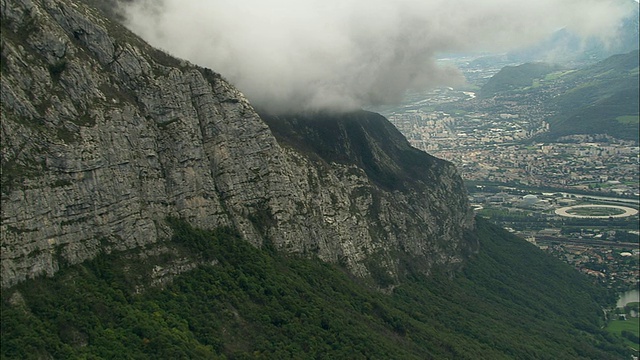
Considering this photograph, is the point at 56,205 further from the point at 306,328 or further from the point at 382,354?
the point at 382,354

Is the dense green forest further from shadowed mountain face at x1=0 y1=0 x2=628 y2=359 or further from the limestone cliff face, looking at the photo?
the limestone cliff face

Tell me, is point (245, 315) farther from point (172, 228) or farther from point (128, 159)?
point (128, 159)

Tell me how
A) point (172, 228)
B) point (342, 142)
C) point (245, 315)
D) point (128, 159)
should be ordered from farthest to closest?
point (342, 142)
point (172, 228)
point (245, 315)
point (128, 159)

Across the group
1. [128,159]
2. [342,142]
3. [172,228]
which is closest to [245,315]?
[172,228]

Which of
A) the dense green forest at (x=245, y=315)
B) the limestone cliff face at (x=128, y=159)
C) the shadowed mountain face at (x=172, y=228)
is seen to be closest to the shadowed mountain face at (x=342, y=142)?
the shadowed mountain face at (x=172, y=228)

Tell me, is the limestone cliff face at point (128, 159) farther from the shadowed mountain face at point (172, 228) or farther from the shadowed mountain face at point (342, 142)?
the shadowed mountain face at point (342, 142)

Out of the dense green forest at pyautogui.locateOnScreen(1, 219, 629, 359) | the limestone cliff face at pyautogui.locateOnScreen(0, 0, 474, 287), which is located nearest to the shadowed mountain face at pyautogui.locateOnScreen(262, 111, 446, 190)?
the limestone cliff face at pyautogui.locateOnScreen(0, 0, 474, 287)
